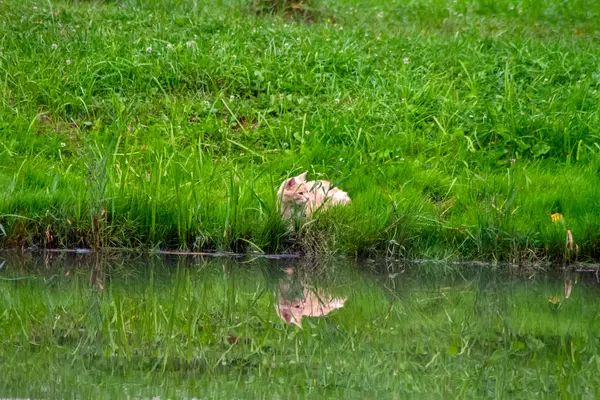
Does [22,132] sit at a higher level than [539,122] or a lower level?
lower

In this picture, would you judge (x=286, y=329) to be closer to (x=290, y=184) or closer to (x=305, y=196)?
(x=305, y=196)

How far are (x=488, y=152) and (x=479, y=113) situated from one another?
52 centimetres

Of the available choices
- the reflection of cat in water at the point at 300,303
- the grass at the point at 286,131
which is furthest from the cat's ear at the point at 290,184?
the reflection of cat in water at the point at 300,303

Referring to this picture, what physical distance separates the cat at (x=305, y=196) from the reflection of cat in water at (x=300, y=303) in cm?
91

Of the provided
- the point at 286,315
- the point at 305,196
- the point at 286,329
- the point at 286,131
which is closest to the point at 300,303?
the point at 286,315

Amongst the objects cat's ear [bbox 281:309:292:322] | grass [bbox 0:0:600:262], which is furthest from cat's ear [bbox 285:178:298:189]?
cat's ear [bbox 281:309:292:322]

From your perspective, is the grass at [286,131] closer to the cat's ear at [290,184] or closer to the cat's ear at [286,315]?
the cat's ear at [290,184]

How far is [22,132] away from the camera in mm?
7742

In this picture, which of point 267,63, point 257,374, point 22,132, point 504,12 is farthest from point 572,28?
point 257,374

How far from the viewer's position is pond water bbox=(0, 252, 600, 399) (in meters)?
3.69

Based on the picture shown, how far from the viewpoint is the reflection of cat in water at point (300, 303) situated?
4.91 metres

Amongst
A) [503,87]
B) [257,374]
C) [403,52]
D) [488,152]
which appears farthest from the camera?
[403,52]

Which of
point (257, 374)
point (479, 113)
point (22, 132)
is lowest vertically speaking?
point (22, 132)

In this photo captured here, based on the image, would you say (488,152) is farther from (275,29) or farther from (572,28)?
(572,28)
